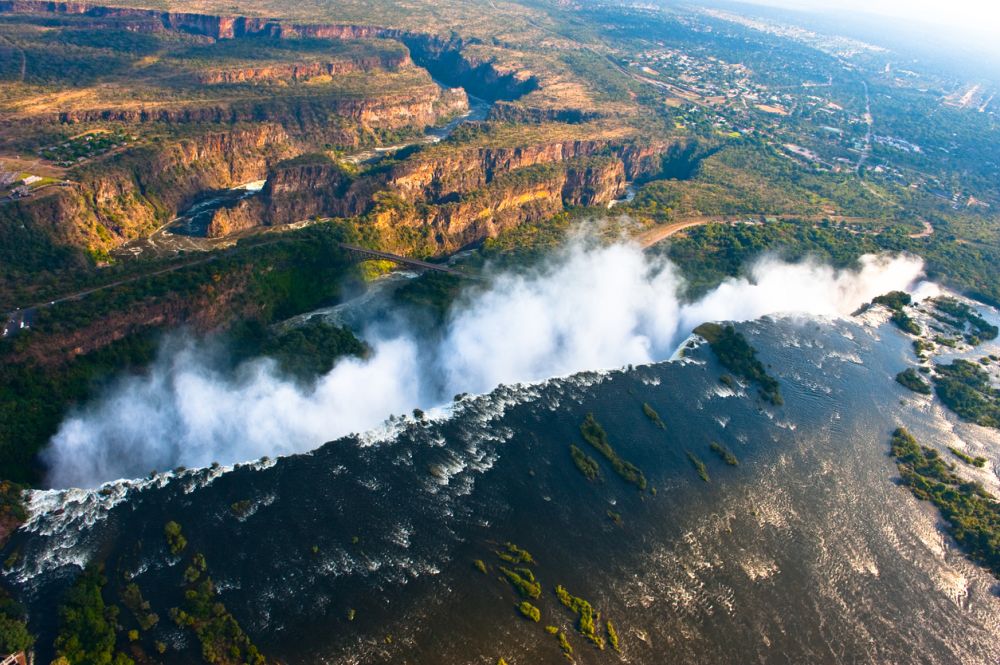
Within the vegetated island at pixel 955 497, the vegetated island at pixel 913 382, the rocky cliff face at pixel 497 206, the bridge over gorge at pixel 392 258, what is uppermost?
the rocky cliff face at pixel 497 206

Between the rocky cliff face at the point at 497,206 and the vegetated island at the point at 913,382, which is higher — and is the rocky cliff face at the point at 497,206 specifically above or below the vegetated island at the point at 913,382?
above

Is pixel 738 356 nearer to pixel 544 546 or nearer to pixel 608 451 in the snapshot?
pixel 608 451

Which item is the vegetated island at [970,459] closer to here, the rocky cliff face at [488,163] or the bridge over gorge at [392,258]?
the bridge over gorge at [392,258]

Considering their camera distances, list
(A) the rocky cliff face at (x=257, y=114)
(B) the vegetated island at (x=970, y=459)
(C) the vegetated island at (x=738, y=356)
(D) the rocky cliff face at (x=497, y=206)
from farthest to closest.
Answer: (A) the rocky cliff face at (x=257, y=114) → (D) the rocky cliff face at (x=497, y=206) → (C) the vegetated island at (x=738, y=356) → (B) the vegetated island at (x=970, y=459)

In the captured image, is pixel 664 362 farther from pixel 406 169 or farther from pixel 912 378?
pixel 406 169

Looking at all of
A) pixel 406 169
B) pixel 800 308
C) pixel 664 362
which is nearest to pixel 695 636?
pixel 664 362

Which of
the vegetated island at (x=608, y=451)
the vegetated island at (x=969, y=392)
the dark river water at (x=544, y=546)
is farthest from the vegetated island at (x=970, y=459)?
the vegetated island at (x=608, y=451)

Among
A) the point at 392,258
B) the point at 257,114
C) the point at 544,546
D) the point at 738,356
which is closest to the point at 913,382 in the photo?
the point at 738,356
